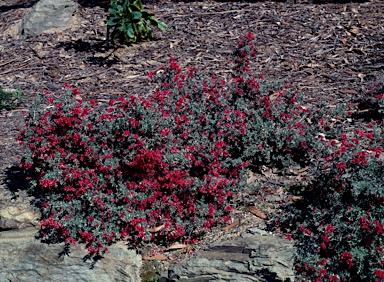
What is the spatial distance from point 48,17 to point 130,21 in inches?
91.2

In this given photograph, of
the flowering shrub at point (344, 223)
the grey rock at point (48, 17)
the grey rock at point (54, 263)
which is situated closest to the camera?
the flowering shrub at point (344, 223)

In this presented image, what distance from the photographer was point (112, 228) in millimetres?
4645

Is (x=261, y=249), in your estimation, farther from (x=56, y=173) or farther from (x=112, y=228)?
(x=56, y=173)

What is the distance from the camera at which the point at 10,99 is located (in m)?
6.88

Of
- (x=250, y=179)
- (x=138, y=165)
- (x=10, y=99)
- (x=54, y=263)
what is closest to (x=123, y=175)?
(x=138, y=165)

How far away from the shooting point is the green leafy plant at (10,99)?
6770 millimetres

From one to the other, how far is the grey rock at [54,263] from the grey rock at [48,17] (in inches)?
192

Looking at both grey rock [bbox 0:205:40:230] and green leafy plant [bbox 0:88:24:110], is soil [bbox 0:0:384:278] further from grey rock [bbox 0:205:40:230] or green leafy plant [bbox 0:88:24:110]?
grey rock [bbox 0:205:40:230]

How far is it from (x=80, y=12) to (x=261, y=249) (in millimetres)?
6371

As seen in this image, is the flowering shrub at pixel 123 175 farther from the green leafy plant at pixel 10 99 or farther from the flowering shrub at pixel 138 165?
the green leafy plant at pixel 10 99

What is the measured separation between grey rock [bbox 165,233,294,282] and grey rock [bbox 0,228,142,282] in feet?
1.48

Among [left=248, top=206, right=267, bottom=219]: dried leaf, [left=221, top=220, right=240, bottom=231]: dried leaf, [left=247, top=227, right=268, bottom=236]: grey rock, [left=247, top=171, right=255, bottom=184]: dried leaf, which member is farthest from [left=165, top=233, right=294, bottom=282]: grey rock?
[left=247, top=171, right=255, bottom=184]: dried leaf

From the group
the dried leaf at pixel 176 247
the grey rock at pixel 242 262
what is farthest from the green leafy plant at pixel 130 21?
the grey rock at pixel 242 262

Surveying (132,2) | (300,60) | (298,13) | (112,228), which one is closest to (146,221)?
(112,228)
